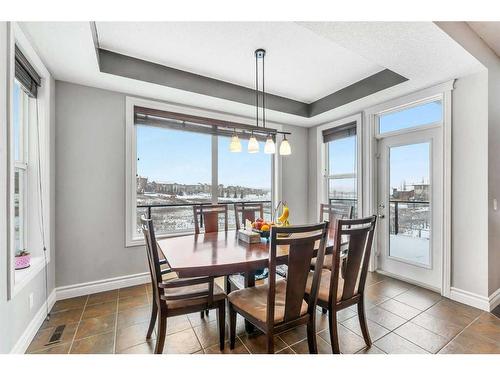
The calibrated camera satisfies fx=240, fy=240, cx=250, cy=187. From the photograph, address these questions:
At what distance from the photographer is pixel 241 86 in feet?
11.1

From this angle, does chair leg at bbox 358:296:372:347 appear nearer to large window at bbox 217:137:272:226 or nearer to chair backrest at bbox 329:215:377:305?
chair backrest at bbox 329:215:377:305

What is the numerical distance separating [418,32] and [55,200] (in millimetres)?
3747

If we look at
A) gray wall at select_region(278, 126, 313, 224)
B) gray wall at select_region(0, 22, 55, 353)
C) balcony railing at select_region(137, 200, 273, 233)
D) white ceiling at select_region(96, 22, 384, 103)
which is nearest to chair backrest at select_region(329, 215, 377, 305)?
white ceiling at select_region(96, 22, 384, 103)

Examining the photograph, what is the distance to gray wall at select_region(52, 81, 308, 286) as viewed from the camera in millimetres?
2678

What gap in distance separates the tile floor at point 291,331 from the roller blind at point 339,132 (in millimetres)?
2440

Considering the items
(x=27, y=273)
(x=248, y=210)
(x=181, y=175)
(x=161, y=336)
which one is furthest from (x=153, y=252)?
(x=181, y=175)

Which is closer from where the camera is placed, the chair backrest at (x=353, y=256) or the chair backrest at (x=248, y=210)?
the chair backrest at (x=353, y=256)

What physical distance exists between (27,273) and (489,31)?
15.0 feet

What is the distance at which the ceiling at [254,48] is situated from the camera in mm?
1883

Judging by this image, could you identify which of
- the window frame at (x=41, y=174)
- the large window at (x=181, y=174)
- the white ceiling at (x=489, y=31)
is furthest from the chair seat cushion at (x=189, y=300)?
the white ceiling at (x=489, y=31)

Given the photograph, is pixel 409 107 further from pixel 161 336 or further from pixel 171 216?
pixel 161 336

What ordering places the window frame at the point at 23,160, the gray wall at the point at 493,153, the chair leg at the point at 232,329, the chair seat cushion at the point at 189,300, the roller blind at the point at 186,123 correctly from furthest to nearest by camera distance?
the roller blind at the point at 186,123 < the gray wall at the point at 493,153 < the window frame at the point at 23,160 < the chair leg at the point at 232,329 < the chair seat cushion at the point at 189,300

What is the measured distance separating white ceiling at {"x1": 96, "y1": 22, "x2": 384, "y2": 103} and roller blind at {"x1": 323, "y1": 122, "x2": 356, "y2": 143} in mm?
782

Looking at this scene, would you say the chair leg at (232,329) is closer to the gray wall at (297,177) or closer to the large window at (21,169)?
the large window at (21,169)
